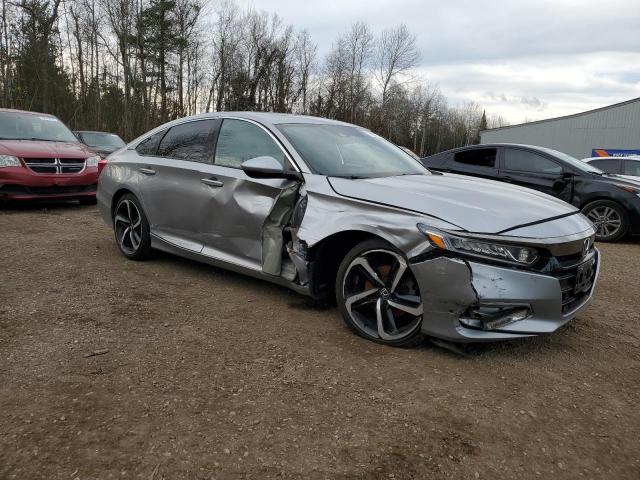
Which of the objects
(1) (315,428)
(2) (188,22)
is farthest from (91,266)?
(2) (188,22)

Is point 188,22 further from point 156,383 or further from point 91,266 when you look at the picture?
point 156,383

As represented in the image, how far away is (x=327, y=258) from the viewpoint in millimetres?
3504

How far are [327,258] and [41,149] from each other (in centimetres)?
660

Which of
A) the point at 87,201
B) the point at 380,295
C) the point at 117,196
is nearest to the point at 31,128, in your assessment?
the point at 87,201

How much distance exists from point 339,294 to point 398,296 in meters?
0.45

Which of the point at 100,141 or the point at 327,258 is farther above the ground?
the point at 100,141

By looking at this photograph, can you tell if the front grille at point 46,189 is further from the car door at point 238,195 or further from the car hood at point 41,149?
the car door at point 238,195

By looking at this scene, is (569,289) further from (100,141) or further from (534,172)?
(100,141)

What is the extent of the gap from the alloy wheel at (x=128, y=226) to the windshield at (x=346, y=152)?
6.55 ft

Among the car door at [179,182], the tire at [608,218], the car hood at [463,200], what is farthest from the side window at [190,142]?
the tire at [608,218]

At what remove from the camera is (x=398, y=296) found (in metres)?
3.08

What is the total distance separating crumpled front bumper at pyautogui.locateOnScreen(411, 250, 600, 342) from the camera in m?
2.77

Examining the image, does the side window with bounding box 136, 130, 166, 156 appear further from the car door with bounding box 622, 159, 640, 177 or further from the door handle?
the car door with bounding box 622, 159, 640, 177

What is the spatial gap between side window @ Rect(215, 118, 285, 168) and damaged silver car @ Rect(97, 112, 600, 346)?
12mm
